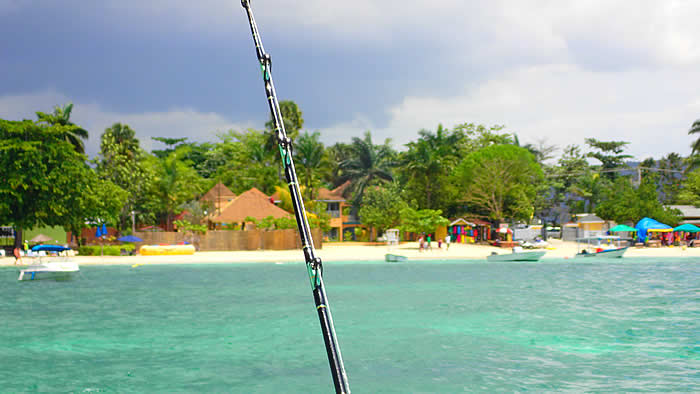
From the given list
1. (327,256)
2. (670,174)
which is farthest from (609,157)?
(327,256)

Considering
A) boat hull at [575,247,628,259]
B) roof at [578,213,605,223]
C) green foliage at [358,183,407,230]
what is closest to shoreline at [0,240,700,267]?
boat hull at [575,247,628,259]

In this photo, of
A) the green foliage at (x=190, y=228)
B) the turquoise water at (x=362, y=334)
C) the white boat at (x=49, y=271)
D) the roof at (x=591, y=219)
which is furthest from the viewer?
the roof at (x=591, y=219)

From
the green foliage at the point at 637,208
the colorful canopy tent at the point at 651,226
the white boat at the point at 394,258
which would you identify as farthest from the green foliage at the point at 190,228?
the green foliage at the point at 637,208

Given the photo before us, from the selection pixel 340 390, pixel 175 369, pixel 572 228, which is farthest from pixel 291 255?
pixel 340 390

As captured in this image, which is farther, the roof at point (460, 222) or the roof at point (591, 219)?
the roof at point (460, 222)

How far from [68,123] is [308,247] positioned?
6563cm

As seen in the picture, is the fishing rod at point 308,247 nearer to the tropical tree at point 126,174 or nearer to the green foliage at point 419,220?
the green foliage at point 419,220

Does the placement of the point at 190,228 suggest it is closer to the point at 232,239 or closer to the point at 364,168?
the point at 232,239

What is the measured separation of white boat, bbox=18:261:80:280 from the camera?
123 feet

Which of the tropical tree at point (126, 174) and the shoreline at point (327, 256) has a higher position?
the tropical tree at point (126, 174)

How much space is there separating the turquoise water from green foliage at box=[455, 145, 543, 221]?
1025 inches

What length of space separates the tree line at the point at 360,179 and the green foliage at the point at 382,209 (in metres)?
0.11

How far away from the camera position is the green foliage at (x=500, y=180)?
65188 millimetres

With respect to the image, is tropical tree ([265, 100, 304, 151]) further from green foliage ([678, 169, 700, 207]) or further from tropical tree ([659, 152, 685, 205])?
tropical tree ([659, 152, 685, 205])
